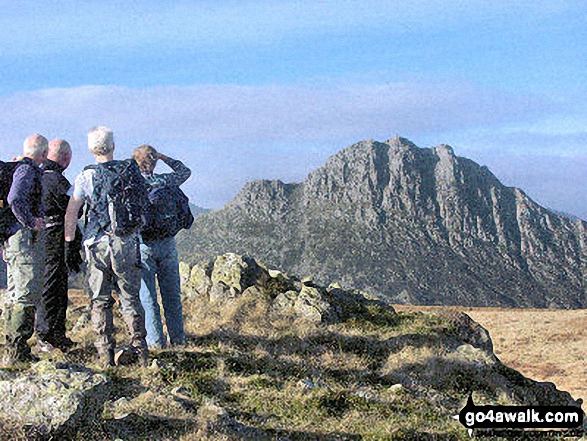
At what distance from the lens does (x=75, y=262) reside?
11.0m

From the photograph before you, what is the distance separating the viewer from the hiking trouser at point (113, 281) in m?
9.66

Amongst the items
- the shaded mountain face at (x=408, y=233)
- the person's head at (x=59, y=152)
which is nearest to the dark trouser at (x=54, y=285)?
the person's head at (x=59, y=152)

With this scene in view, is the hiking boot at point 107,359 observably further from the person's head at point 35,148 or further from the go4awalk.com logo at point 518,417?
the go4awalk.com logo at point 518,417

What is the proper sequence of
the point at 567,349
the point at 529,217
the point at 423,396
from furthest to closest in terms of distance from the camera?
the point at 529,217, the point at 567,349, the point at 423,396

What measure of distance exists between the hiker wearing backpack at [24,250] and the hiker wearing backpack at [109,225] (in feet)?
1.99

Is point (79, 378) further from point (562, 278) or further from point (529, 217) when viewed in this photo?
point (529, 217)

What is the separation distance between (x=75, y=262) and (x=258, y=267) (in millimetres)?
8527

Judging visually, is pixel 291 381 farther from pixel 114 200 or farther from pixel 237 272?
pixel 237 272

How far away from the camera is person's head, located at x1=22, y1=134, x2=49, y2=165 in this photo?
10.1m

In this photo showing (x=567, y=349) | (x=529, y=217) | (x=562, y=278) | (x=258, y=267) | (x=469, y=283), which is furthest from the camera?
(x=529, y=217)

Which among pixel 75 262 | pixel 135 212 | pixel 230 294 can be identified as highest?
pixel 135 212

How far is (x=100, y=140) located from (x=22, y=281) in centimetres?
267

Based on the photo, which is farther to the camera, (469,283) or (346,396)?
(469,283)

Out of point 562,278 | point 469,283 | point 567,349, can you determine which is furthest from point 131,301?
point 562,278
